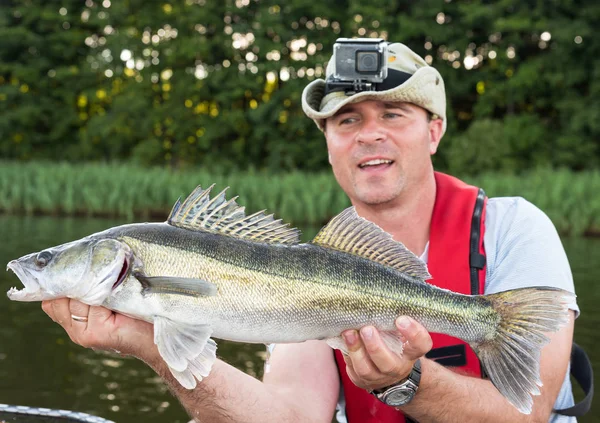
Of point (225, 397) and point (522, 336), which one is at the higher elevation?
point (522, 336)

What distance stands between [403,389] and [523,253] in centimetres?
79

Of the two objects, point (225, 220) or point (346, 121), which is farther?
point (346, 121)

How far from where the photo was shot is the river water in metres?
6.56

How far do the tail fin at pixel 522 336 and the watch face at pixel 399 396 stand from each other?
35 cm

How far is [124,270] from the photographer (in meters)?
2.54

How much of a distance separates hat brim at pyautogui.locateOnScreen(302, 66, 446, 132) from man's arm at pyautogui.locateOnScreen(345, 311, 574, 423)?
117cm

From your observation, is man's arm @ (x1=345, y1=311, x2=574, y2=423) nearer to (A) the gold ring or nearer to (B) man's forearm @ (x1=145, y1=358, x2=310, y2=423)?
(B) man's forearm @ (x1=145, y1=358, x2=310, y2=423)

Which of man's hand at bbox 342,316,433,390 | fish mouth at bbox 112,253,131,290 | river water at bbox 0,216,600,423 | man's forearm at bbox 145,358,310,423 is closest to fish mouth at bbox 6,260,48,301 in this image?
fish mouth at bbox 112,253,131,290

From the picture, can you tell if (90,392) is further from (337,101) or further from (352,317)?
(352,317)

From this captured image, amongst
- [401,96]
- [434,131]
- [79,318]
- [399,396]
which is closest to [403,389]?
[399,396]

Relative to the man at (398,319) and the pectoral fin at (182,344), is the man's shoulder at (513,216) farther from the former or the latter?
the pectoral fin at (182,344)

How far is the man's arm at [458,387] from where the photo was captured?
9.07ft

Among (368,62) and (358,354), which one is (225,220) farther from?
(368,62)

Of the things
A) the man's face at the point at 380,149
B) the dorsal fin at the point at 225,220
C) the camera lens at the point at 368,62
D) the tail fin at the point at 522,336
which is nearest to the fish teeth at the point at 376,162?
the man's face at the point at 380,149
